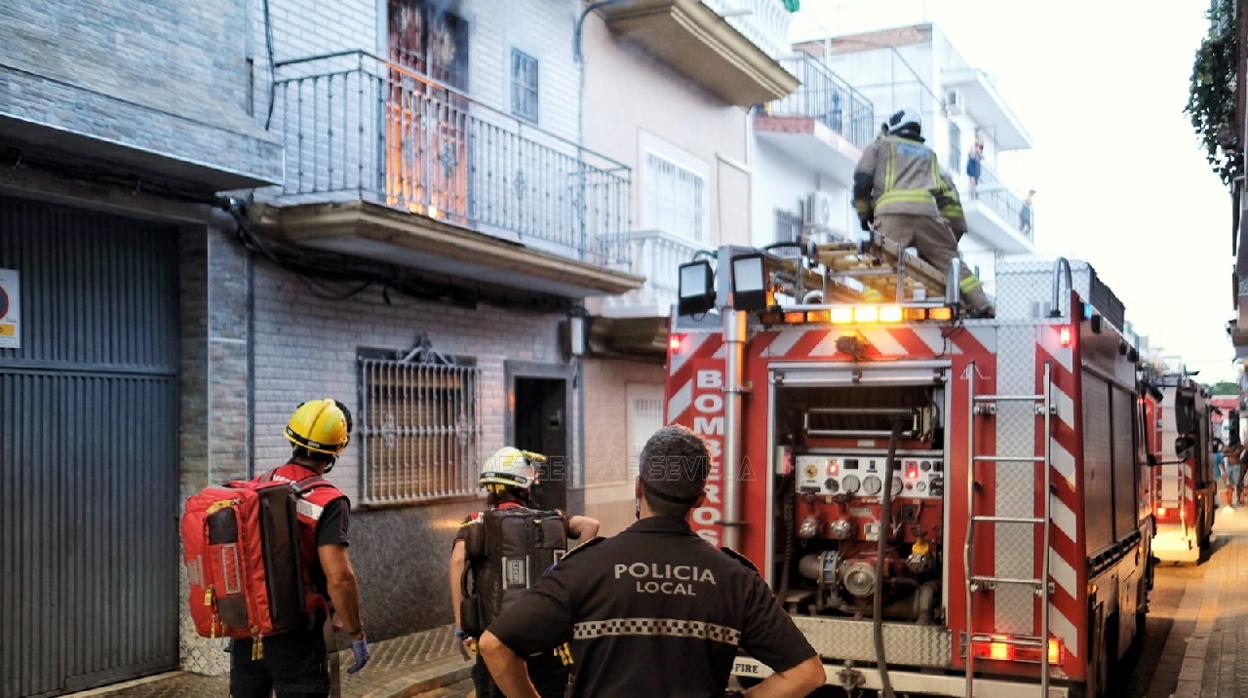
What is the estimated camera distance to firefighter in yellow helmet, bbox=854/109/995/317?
24.9 ft

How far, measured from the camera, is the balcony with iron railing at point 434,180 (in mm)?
9109

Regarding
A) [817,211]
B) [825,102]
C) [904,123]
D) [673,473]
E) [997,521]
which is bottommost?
[997,521]

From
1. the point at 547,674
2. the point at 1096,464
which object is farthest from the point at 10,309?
the point at 1096,464

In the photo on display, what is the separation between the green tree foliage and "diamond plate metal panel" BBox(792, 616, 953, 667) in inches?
386

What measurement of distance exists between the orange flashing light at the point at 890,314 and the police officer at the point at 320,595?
3.11 m

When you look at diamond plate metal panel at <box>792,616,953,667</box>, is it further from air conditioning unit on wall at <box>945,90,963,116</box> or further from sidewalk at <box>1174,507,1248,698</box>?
air conditioning unit on wall at <box>945,90,963,116</box>

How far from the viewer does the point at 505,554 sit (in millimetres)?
5250

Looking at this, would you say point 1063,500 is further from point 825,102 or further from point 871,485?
point 825,102

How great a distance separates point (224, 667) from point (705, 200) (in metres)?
10.1

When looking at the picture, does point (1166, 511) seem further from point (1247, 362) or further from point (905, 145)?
point (1247, 362)

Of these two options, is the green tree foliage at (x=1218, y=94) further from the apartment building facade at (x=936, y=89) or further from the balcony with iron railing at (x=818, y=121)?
the apartment building facade at (x=936, y=89)

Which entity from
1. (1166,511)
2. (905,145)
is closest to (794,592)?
(905,145)

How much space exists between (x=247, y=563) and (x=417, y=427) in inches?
245

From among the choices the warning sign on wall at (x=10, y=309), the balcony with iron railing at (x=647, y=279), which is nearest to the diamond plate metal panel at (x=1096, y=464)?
the warning sign on wall at (x=10, y=309)
